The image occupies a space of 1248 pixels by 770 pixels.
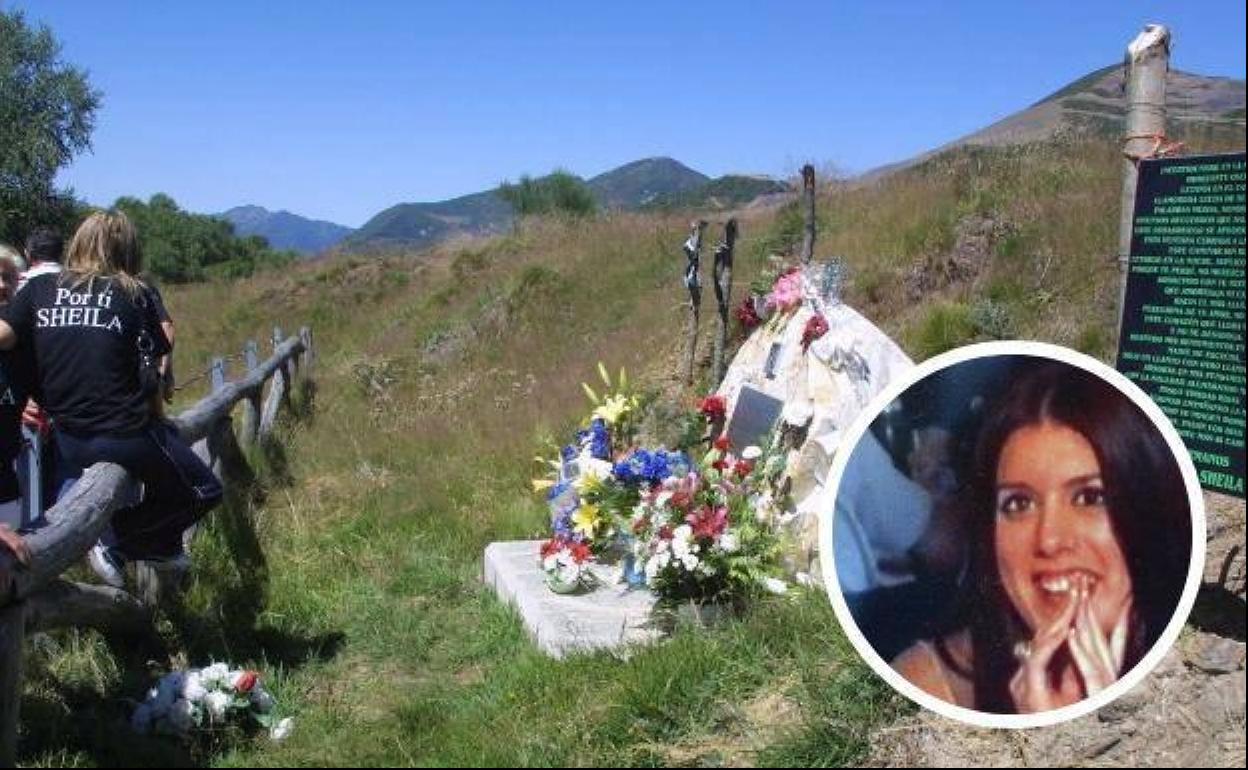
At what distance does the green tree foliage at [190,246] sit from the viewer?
48125mm

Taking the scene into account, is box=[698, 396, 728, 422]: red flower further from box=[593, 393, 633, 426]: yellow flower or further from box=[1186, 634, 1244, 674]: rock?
box=[1186, 634, 1244, 674]: rock

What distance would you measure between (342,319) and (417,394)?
11379 millimetres

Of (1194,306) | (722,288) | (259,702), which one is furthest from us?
(722,288)

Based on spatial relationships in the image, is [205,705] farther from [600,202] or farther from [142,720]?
[600,202]

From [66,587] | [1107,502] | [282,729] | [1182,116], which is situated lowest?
[282,729]

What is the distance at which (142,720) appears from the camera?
4.11m

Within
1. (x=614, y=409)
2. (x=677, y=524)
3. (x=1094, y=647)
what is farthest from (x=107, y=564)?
(x=1094, y=647)

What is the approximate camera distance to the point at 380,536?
24.3 ft

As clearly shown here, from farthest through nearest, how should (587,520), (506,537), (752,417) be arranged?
(506,537), (752,417), (587,520)

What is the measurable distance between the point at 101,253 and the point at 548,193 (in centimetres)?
3548

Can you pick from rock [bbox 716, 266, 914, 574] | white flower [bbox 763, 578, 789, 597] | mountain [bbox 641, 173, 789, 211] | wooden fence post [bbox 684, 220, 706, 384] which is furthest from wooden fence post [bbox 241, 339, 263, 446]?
mountain [bbox 641, 173, 789, 211]

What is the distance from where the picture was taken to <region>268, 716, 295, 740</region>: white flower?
4234mm

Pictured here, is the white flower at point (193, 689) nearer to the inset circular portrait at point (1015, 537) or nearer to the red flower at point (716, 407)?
the inset circular portrait at point (1015, 537)

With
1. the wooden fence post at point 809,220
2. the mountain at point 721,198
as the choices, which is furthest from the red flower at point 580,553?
the mountain at point 721,198
